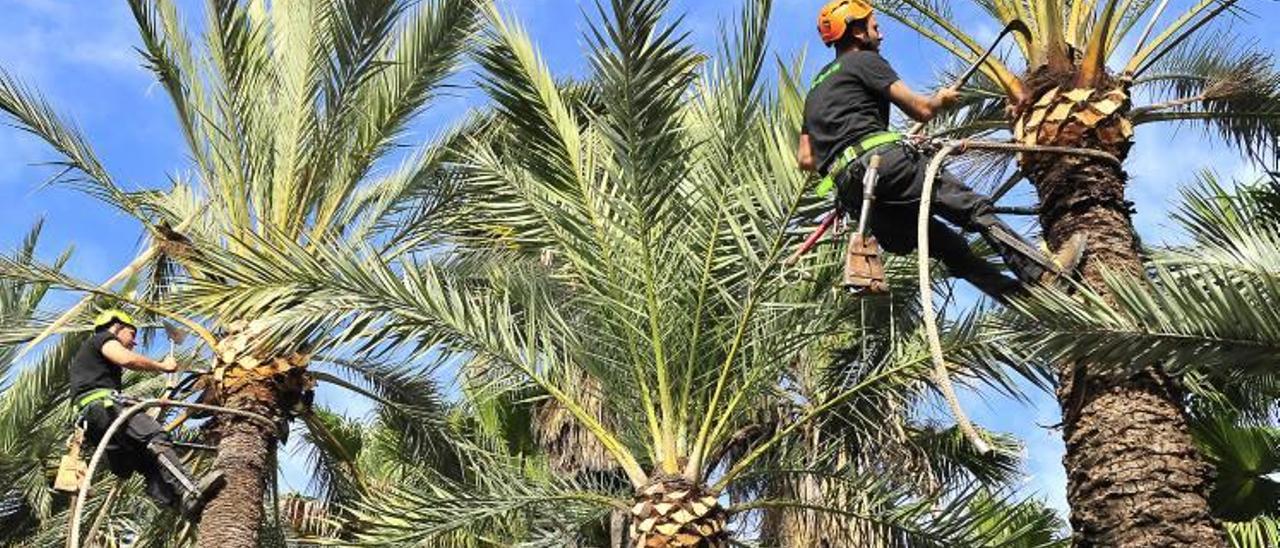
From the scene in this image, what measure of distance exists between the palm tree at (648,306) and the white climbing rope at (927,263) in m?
1.35

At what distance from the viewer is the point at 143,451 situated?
32.4 ft

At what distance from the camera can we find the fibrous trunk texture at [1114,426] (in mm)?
5875

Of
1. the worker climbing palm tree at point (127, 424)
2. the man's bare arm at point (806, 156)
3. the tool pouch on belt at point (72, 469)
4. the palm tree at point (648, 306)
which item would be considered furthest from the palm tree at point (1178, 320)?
the tool pouch on belt at point (72, 469)

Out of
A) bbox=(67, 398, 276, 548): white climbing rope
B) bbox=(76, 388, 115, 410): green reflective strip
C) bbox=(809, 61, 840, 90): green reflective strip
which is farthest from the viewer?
bbox=(76, 388, 115, 410): green reflective strip

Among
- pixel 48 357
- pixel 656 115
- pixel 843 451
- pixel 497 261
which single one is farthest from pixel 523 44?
pixel 48 357

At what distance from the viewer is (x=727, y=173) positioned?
830 cm

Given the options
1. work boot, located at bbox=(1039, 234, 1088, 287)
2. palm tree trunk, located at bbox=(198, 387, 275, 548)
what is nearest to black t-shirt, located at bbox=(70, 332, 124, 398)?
palm tree trunk, located at bbox=(198, 387, 275, 548)

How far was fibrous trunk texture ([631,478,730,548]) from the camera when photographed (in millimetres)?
8078

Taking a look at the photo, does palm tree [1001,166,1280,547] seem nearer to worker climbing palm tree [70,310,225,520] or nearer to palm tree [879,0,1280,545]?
palm tree [879,0,1280,545]

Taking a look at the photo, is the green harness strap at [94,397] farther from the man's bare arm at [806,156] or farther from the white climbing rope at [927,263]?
the white climbing rope at [927,263]

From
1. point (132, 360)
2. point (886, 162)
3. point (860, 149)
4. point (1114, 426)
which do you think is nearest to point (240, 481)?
point (132, 360)

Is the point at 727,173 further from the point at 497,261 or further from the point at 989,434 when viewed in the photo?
the point at 989,434

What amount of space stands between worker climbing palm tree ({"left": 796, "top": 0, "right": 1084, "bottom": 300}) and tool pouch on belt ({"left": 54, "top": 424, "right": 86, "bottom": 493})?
5487mm

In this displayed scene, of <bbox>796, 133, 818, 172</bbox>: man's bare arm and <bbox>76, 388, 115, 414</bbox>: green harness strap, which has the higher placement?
<bbox>796, 133, 818, 172</bbox>: man's bare arm
